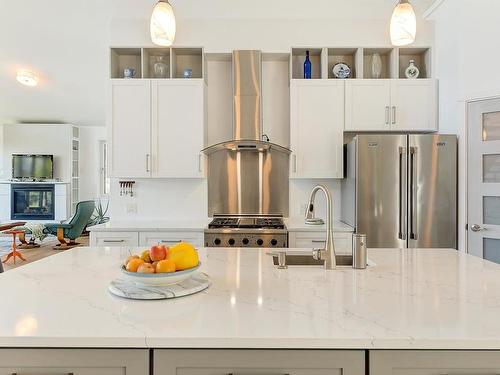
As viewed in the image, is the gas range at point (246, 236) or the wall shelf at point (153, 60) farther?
the wall shelf at point (153, 60)

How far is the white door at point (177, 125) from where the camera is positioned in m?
3.73

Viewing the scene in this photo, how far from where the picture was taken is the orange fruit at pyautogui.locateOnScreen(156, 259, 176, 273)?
1331mm

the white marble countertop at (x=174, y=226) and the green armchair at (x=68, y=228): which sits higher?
the white marble countertop at (x=174, y=226)

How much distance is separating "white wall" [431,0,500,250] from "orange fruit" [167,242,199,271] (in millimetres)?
2893

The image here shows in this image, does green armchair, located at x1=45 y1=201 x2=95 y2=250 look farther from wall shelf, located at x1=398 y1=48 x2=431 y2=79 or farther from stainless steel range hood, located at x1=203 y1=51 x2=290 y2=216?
wall shelf, located at x1=398 y1=48 x2=431 y2=79

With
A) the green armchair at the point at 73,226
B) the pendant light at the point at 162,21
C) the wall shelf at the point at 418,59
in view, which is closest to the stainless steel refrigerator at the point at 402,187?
the wall shelf at the point at 418,59

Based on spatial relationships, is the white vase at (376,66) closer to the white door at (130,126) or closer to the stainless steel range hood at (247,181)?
the stainless steel range hood at (247,181)

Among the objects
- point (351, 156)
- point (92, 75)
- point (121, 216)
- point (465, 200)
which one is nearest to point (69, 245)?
point (92, 75)

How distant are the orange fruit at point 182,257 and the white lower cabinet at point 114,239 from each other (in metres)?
2.19

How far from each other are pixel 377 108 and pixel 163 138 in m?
2.12

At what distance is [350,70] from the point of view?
13.1 ft

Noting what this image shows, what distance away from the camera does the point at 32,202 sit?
913cm

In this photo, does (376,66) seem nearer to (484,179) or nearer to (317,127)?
(317,127)

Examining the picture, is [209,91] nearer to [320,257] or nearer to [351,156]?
[351,156]
